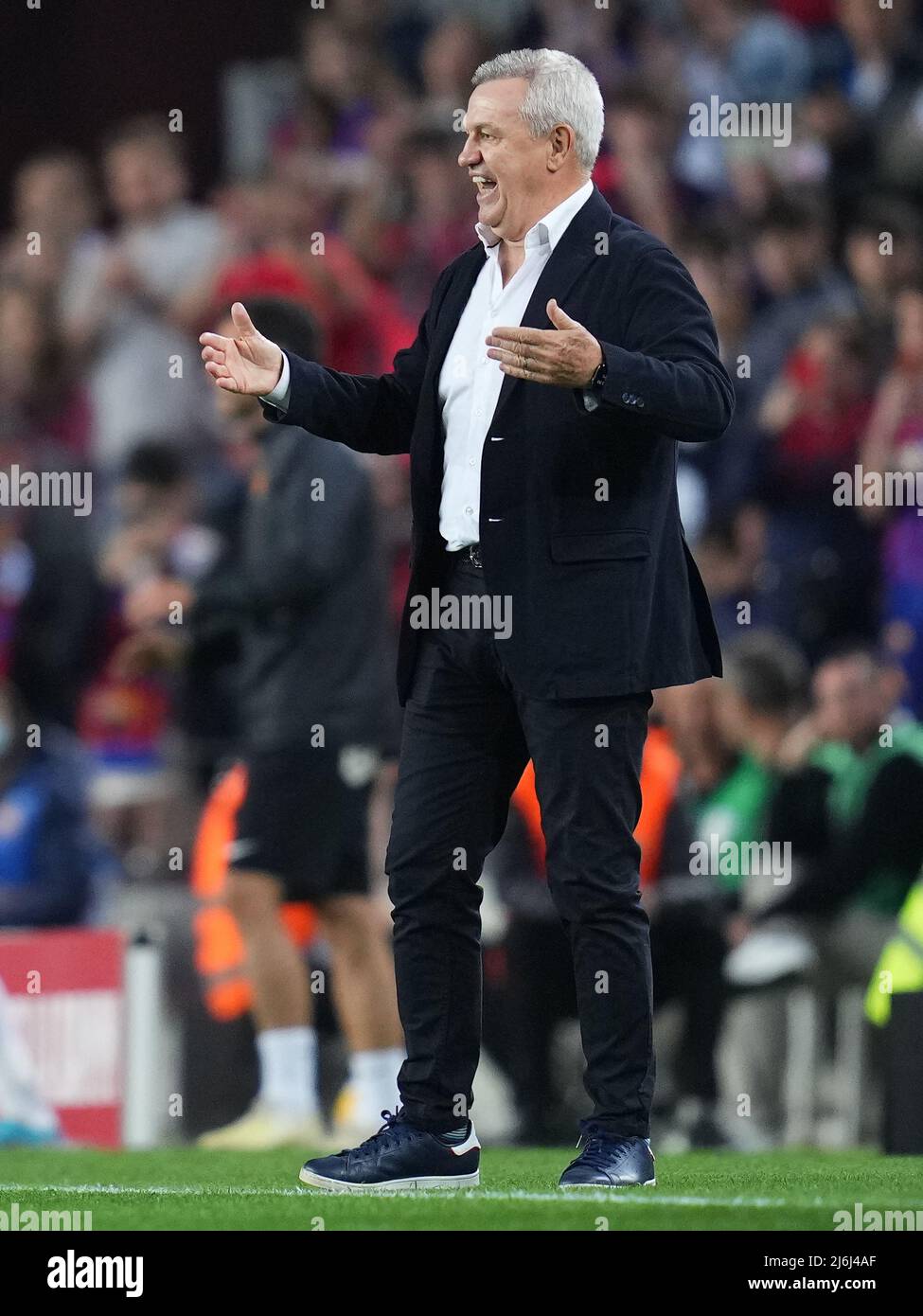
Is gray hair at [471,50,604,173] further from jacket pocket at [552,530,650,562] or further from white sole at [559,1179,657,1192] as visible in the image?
white sole at [559,1179,657,1192]

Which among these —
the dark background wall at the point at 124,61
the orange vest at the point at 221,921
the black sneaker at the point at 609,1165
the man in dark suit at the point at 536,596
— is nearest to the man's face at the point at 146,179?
the dark background wall at the point at 124,61

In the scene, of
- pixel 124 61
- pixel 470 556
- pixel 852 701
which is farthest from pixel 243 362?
pixel 124 61

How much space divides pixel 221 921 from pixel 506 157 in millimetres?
3410

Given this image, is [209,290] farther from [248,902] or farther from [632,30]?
[248,902]

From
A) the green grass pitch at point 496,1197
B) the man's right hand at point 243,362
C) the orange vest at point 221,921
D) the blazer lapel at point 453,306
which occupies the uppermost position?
the blazer lapel at point 453,306

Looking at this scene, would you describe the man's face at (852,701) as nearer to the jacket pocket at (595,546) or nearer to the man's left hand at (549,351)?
the jacket pocket at (595,546)

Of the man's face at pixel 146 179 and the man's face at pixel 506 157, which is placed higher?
the man's face at pixel 146 179

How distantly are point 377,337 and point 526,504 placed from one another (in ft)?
16.6

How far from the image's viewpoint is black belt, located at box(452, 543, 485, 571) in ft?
13.9

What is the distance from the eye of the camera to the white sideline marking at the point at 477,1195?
12.4ft

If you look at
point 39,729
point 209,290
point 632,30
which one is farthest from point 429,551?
point 632,30

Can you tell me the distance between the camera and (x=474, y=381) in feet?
14.0

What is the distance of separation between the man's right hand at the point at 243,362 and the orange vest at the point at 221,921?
2.43 metres

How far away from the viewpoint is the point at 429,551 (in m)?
4.33
